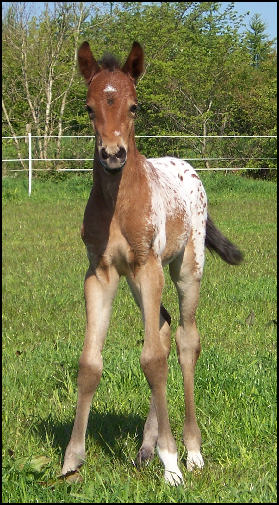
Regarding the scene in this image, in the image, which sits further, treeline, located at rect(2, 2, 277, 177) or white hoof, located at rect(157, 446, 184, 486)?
treeline, located at rect(2, 2, 277, 177)

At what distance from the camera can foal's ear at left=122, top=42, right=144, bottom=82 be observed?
13.6ft

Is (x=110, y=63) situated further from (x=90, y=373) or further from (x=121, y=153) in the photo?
(x=90, y=373)

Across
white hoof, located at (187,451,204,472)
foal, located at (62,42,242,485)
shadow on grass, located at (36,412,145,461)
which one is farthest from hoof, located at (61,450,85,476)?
white hoof, located at (187,451,204,472)

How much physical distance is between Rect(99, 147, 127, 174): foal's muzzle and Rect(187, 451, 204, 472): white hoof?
1.73 metres

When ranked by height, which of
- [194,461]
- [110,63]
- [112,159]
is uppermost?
[110,63]

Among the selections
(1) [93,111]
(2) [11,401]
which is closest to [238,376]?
(2) [11,401]

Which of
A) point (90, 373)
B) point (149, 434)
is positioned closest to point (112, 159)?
point (90, 373)

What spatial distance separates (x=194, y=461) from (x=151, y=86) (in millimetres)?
23496

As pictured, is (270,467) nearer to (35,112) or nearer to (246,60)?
(35,112)

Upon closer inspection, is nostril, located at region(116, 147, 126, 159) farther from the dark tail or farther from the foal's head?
the dark tail

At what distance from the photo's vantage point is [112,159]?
377 centimetres

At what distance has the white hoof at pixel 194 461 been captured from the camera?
436cm

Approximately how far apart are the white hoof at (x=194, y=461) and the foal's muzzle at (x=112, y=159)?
5.66 feet

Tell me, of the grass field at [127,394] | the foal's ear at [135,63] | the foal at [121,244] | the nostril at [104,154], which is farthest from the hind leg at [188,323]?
the nostril at [104,154]
